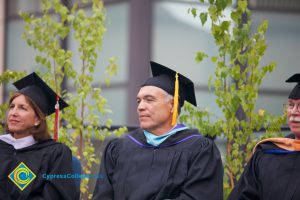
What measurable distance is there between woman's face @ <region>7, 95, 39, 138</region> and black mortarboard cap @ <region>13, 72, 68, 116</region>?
0.26ft

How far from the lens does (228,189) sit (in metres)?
6.77

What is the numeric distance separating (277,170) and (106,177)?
1.30 meters

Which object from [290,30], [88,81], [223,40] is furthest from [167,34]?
[223,40]

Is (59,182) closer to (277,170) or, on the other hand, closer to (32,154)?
(32,154)

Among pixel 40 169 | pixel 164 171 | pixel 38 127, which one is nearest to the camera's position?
pixel 164 171

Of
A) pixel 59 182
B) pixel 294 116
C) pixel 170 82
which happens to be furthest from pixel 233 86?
pixel 59 182

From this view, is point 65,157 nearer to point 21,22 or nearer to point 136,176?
point 136,176

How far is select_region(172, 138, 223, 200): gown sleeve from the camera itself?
5.52 meters

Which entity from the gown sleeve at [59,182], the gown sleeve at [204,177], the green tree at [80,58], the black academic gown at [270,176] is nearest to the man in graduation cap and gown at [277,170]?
the black academic gown at [270,176]

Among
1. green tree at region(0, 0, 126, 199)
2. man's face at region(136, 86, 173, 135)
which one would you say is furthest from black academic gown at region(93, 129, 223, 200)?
green tree at region(0, 0, 126, 199)

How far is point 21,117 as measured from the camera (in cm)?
603

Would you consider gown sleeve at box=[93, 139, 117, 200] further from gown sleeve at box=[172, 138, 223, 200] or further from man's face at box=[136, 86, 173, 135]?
gown sleeve at box=[172, 138, 223, 200]

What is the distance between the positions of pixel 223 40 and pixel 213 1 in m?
0.35

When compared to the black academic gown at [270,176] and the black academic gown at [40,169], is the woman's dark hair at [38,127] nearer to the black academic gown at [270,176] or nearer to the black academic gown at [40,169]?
the black academic gown at [40,169]
